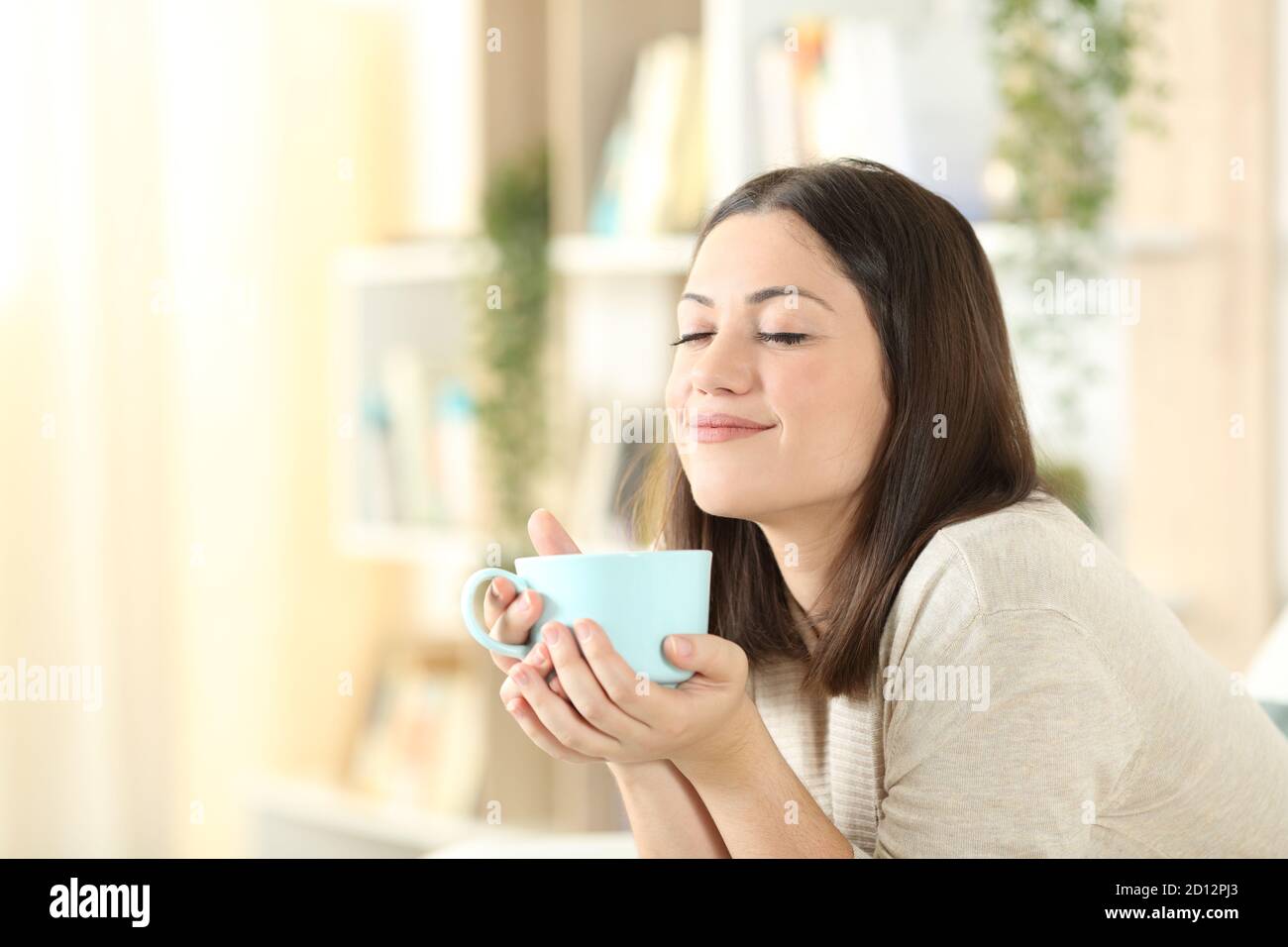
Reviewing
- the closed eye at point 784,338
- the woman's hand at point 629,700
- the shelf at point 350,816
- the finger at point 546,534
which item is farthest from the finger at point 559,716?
the shelf at point 350,816

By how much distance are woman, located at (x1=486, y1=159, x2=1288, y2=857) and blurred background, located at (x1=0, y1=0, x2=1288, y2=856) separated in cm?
83

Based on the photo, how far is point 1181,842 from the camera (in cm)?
83

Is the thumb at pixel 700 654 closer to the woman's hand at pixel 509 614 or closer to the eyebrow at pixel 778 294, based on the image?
the woman's hand at pixel 509 614

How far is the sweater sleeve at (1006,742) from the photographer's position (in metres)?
0.72

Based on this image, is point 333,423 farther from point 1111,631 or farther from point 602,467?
point 1111,631

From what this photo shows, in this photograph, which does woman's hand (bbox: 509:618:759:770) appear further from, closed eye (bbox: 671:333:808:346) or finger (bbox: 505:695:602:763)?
closed eye (bbox: 671:333:808:346)

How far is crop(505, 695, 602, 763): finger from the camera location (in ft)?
2.31

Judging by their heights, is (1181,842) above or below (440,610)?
above

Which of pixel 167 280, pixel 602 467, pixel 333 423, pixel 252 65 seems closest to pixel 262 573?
pixel 333 423

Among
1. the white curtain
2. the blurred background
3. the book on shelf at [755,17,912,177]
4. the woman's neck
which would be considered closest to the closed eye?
the woman's neck

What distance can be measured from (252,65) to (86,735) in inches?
50.1

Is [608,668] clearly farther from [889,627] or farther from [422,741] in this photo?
[422,741]

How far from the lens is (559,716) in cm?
67

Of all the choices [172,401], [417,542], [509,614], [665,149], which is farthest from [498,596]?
[172,401]
